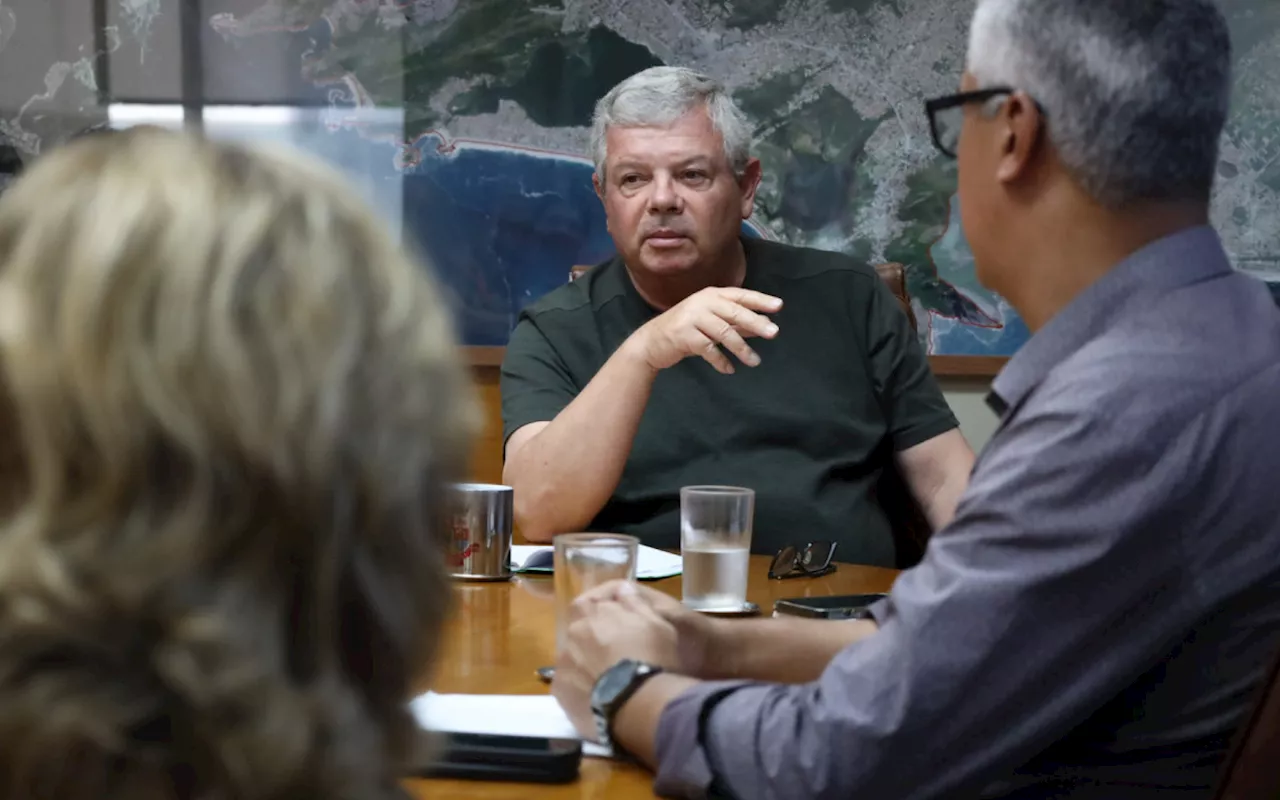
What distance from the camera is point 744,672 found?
122 cm

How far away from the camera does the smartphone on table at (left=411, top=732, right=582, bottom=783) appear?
0.96 m

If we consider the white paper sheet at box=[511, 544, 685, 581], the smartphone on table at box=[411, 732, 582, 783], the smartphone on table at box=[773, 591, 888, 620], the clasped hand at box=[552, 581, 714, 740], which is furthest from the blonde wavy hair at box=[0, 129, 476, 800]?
the white paper sheet at box=[511, 544, 685, 581]

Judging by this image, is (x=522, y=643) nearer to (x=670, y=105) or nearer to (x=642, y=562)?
(x=642, y=562)

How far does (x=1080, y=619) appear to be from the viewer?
0.92 m

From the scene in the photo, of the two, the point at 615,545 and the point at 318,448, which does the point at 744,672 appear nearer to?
the point at 615,545

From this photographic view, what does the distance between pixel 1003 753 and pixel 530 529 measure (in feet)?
3.82

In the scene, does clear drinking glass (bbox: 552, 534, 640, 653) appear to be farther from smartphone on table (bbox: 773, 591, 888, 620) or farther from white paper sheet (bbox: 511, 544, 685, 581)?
white paper sheet (bbox: 511, 544, 685, 581)

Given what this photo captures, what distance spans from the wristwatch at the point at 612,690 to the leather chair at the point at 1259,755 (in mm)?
437

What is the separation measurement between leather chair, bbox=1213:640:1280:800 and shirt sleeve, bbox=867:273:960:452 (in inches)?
55.9

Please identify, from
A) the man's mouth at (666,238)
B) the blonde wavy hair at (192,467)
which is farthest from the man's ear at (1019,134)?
the man's mouth at (666,238)

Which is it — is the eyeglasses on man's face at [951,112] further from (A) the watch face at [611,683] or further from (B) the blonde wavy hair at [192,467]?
(B) the blonde wavy hair at [192,467]

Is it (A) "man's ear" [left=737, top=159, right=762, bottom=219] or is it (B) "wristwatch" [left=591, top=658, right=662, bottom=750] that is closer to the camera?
(B) "wristwatch" [left=591, top=658, right=662, bottom=750]

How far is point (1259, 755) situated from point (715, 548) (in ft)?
2.58

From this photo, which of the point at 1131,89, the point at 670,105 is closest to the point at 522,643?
the point at 1131,89
